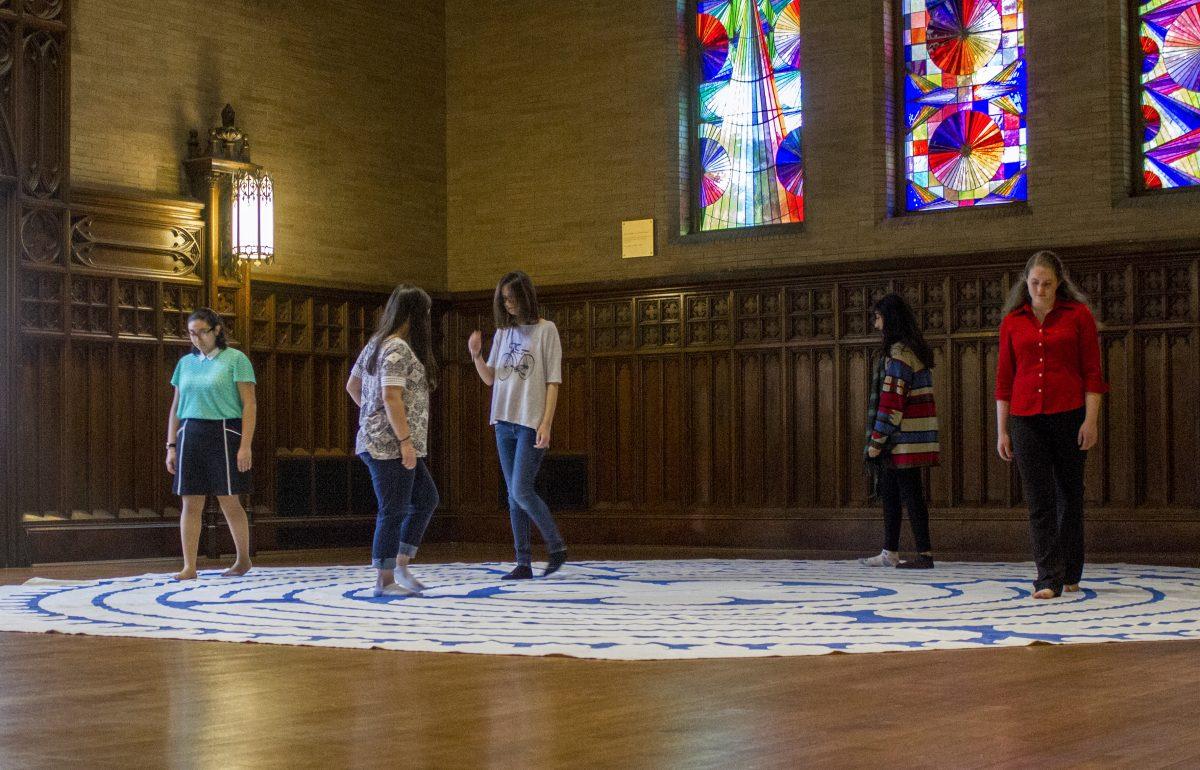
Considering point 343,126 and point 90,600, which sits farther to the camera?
point 343,126

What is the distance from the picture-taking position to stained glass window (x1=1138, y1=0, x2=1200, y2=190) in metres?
12.2

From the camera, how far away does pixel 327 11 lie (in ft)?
47.4

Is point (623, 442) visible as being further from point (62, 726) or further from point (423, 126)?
point (62, 726)

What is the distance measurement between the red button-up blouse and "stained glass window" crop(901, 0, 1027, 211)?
17.1 feet

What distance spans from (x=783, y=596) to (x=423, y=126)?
8.48 m

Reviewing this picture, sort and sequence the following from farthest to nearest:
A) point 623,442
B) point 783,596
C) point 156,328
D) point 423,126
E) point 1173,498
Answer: point 423,126, point 623,442, point 156,328, point 1173,498, point 783,596

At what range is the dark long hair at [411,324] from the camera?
7848 millimetres

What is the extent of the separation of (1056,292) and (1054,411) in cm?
59

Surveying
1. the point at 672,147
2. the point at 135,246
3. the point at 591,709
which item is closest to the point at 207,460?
the point at 135,246

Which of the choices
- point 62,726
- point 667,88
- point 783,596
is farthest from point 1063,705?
point 667,88

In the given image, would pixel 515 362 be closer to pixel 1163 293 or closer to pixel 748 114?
pixel 1163 293

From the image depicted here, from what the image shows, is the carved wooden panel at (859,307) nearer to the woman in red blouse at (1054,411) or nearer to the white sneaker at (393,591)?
the woman in red blouse at (1054,411)

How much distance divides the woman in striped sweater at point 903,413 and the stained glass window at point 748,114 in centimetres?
394

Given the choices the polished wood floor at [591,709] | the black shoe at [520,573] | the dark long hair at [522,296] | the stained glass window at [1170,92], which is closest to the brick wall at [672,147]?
the stained glass window at [1170,92]
